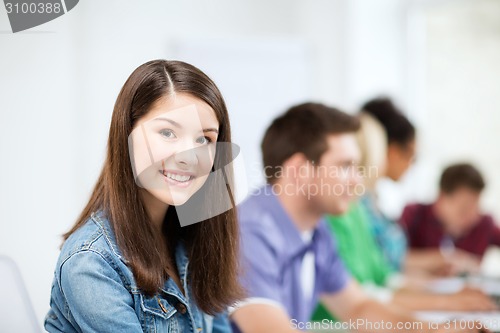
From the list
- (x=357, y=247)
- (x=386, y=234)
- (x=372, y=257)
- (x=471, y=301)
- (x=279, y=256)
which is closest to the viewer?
(x=279, y=256)

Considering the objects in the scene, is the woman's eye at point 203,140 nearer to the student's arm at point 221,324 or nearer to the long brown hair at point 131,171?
the long brown hair at point 131,171

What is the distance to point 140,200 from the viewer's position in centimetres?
82

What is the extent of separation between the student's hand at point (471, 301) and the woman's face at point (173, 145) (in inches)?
43.5

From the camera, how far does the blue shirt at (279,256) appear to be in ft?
3.95

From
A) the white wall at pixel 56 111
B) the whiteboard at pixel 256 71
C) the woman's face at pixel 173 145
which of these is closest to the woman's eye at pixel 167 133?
the woman's face at pixel 173 145

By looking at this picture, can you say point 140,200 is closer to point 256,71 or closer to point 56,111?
point 56,111

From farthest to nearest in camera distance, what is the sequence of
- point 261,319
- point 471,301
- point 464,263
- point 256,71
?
point 256,71
point 464,263
point 471,301
point 261,319

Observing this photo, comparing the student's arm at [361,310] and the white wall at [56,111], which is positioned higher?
the white wall at [56,111]

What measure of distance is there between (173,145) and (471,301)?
119 centimetres

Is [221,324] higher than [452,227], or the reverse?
[221,324]

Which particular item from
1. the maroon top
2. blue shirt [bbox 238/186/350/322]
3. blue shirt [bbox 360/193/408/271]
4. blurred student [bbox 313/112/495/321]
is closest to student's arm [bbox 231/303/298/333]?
blue shirt [bbox 238/186/350/322]

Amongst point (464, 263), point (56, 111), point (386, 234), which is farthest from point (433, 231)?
point (56, 111)

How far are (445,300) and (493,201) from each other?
1529 mm

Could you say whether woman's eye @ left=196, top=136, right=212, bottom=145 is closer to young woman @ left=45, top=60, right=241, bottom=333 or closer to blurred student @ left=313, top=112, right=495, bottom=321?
young woman @ left=45, top=60, right=241, bottom=333
